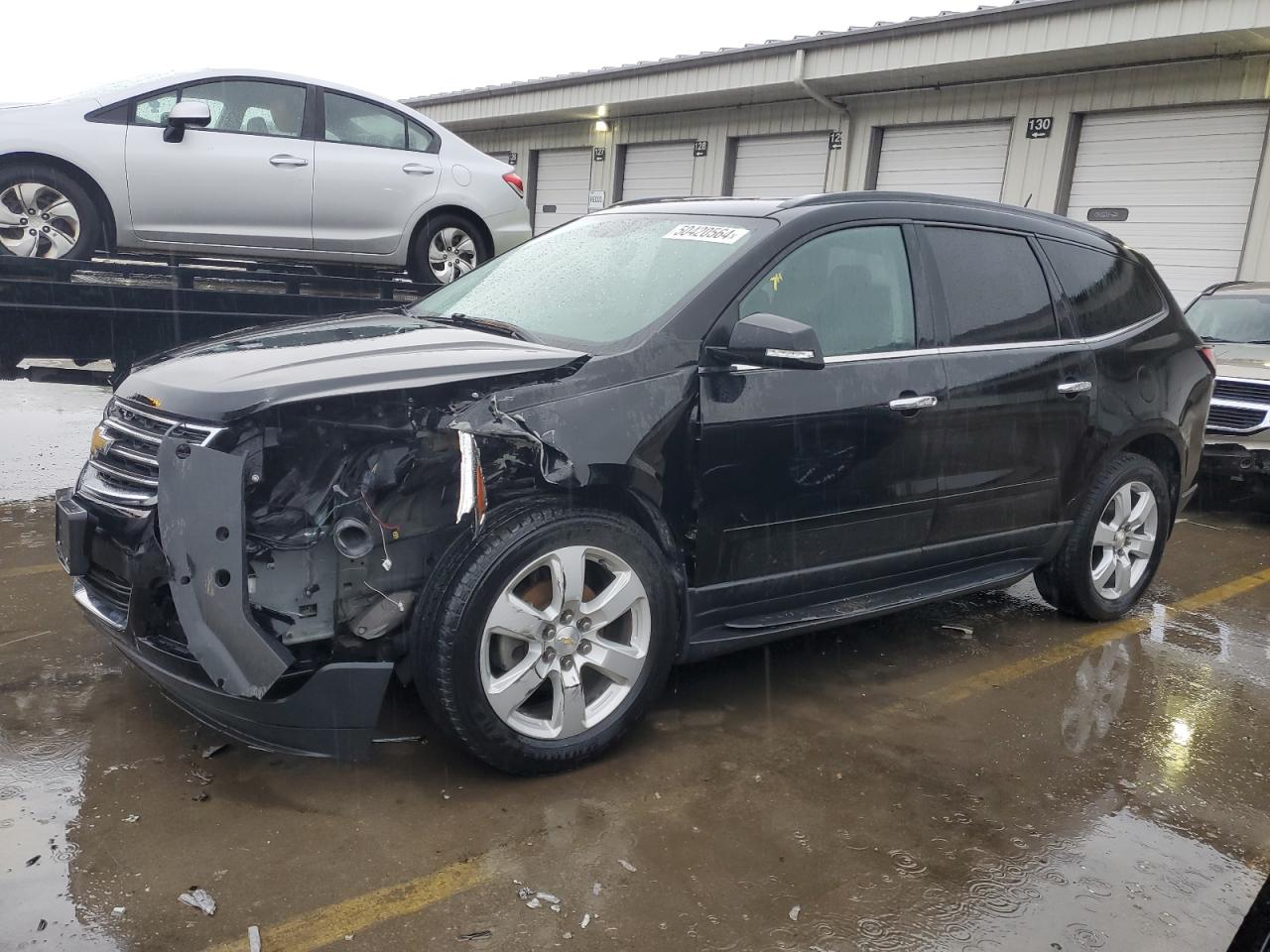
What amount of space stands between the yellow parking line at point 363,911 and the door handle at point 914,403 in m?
2.10

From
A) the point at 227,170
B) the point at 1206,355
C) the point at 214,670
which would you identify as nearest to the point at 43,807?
the point at 214,670

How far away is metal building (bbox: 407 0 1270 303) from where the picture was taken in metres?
10.5

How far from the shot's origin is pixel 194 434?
2732 millimetres

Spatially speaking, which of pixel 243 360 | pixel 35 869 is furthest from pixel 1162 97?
pixel 35 869

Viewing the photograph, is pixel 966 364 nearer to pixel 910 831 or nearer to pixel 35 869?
pixel 910 831

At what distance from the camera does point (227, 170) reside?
5852mm

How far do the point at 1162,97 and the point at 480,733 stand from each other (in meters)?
11.3

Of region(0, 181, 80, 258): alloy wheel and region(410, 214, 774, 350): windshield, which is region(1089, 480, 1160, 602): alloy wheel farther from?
region(0, 181, 80, 258): alloy wheel

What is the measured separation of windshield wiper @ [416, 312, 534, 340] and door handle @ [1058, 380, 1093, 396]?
7.57 ft

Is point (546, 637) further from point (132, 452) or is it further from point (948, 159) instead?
point (948, 159)

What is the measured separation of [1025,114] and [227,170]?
32.1ft

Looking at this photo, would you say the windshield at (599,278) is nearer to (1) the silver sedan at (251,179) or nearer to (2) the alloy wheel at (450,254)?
(1) the silver sedan at (251,179)

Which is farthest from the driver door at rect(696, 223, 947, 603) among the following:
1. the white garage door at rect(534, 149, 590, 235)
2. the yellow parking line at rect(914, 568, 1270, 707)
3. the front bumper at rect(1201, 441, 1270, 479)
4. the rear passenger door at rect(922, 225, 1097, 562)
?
the white garage door at rect(534, 149, 590, 235)

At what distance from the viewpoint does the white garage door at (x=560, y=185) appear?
63.1 feet
